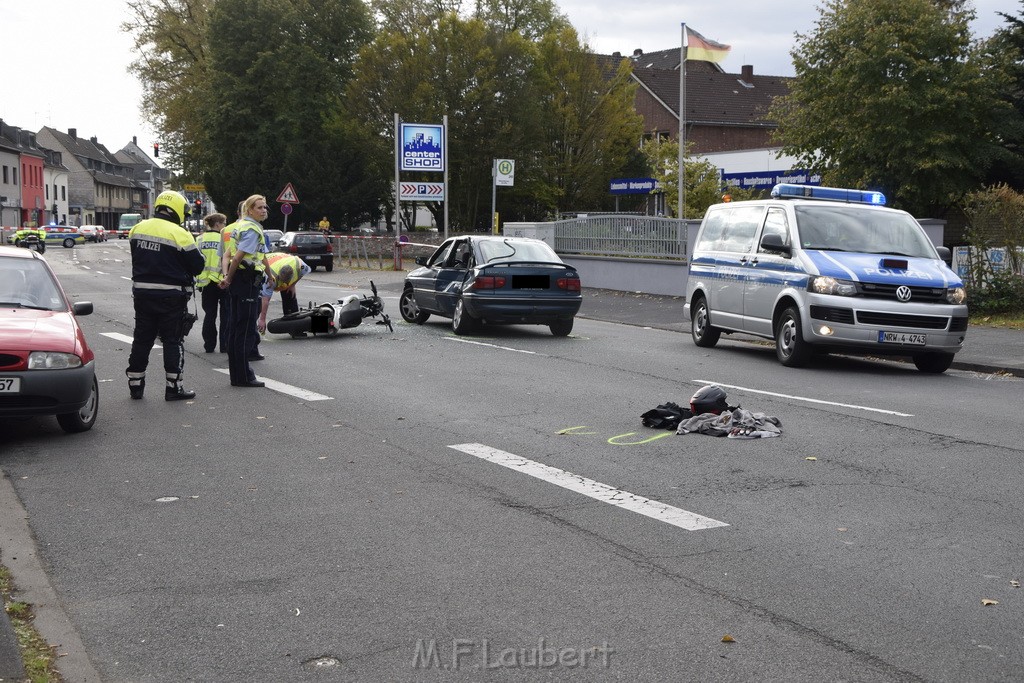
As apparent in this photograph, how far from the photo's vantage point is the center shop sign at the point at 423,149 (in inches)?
1752

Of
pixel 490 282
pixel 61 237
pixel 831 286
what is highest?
pixel 61 237

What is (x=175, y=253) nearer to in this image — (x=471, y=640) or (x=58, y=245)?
(x=471, y=640)

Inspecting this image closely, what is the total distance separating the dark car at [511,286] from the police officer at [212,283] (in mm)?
3808

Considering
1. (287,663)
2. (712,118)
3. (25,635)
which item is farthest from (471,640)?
(712,118)

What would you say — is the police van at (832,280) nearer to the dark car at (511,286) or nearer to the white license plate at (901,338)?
the white license plate at (901,338)

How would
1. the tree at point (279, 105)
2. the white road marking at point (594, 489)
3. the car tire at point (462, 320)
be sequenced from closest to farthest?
the white road marking at point (594, 489) → the car tire at point (462, 320) → the tree at point (279, 105)

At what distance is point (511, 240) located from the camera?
18.3 meters

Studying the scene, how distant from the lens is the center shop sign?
4450 centimetres

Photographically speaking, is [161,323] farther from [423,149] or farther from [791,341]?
[423,149]

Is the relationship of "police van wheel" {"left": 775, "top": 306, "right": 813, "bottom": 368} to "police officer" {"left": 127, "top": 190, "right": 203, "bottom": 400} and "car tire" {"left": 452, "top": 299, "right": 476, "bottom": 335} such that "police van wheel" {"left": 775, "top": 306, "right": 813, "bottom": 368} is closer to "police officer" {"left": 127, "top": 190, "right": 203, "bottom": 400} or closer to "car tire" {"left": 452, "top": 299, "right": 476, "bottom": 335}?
"car tire" {"left": 452, "top": 299, "right": 476, "bottom": 335}

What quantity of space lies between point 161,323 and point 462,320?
25.1 ft

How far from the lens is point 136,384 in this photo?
11156 millimetres

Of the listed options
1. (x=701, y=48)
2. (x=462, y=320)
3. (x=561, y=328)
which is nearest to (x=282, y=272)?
(x=462, y=320)

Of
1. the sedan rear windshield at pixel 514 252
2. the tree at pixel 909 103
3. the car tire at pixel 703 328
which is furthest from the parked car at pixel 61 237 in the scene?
the car tire at pixel 703 328
